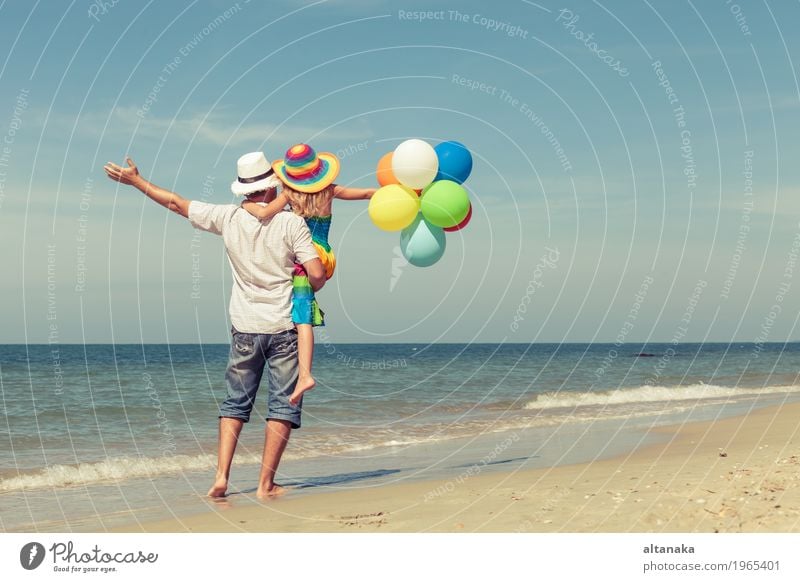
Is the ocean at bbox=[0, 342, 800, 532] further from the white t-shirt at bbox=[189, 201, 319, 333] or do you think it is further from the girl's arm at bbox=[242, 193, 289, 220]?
Result: the girl's arm at bbox=[242, 193, 289, 220]

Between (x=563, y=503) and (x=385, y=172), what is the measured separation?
3297 millimetres

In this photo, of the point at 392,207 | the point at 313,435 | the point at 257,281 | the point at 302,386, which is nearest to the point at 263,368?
the point at 302,386

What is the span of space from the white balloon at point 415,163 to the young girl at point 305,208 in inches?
31.2

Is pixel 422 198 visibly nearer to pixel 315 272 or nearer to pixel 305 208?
pixel 305 208

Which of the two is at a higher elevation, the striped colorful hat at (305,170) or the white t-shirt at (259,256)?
the striped colorful hat at (305,170)

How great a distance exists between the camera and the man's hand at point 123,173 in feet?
21.9

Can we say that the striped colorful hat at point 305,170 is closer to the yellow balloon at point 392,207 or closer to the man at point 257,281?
the man at point 257,281

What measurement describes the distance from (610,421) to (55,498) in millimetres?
11374

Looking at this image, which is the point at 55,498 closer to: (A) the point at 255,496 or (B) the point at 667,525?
(A) the point at 255,496

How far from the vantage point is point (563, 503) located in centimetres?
693

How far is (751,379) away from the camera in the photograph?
117 ft
